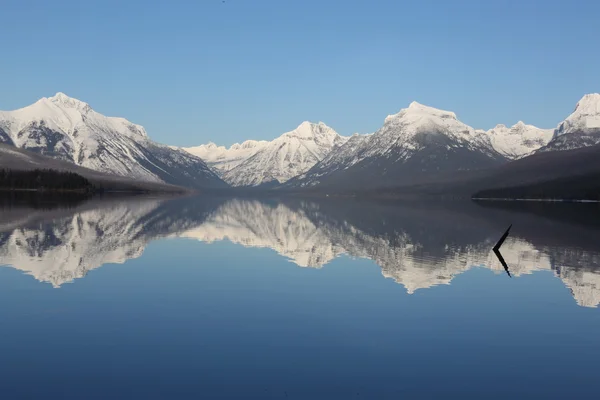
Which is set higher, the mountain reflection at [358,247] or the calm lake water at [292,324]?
the mountain reflection at [358,247]

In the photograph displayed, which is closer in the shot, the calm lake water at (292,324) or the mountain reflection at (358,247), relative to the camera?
the calm lake water at (292,324)

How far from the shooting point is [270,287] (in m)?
45.4

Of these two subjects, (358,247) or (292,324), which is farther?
(358,247)

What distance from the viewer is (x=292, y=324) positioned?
108 feet

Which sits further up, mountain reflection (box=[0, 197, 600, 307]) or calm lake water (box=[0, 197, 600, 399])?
mountain reflection (box=[0, 197, 600, 307])

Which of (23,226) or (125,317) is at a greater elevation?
(23,226)

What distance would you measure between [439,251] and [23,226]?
2260 inches

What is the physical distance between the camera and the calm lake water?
23688 mm

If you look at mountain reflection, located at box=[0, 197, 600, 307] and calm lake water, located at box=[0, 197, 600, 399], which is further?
mountain reflection, located at box=[0, 197, 600, 307]

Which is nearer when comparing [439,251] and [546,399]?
[546,399]

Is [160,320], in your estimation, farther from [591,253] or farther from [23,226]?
[23,226]

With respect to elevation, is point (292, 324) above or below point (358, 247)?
below

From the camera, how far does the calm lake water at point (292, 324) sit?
77.7 ft

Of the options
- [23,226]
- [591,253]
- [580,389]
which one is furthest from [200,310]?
[23,226]
